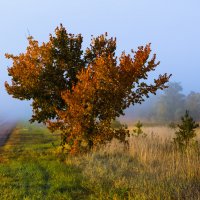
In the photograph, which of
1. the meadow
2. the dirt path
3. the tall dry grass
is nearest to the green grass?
the meadow

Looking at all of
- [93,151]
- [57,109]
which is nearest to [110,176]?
[93,151]

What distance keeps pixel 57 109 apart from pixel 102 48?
Result: 163 inches

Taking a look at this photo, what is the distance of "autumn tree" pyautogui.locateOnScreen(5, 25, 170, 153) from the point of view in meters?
21.0

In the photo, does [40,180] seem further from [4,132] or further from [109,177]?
[4,132]

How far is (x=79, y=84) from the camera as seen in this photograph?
69.1 feet

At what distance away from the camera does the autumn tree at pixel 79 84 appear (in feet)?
68.8

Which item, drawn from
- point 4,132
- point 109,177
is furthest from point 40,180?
point 4,132

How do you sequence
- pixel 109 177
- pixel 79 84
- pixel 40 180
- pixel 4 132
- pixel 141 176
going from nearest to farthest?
pixel 141 176 < pixel 109 177 < pixel 40 180 < pixel 79 84 < pixel 4 132

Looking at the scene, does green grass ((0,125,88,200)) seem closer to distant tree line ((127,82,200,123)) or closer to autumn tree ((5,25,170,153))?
autumn tree ((5,25,170,153))

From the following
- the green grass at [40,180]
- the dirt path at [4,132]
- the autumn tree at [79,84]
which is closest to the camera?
the green grass at [40,180]

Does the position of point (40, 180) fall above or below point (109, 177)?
below

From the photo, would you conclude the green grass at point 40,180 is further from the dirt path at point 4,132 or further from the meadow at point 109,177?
the dirt path at point 4,132

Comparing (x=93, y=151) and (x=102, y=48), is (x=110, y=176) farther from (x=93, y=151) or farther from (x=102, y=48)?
(x=102, y=48)

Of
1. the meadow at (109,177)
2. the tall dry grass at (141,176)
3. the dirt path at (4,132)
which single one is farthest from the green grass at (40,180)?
the dirt path at (4,132)
